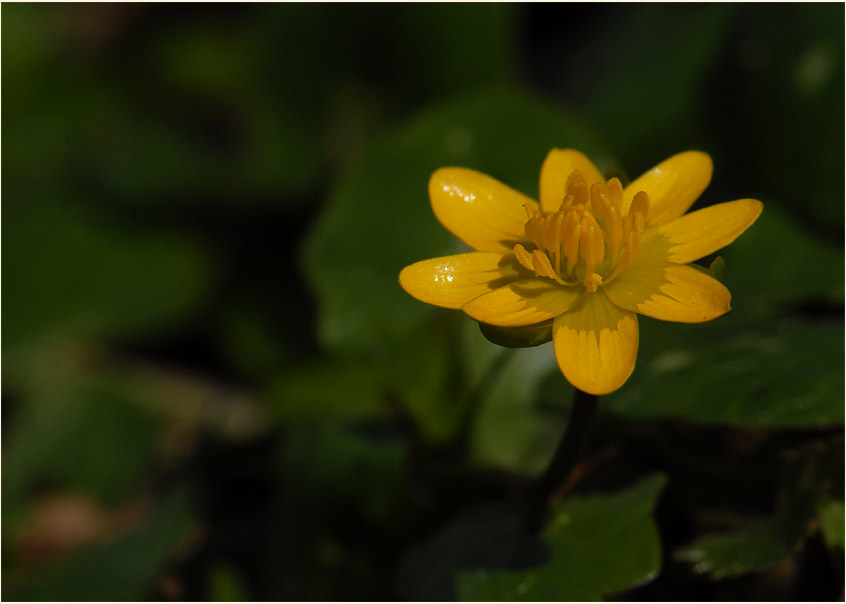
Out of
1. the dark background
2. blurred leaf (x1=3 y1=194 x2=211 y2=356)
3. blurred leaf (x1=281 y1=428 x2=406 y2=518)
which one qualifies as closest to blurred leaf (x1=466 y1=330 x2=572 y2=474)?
the dark background

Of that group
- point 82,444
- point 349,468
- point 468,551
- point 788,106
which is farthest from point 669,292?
point 82,444

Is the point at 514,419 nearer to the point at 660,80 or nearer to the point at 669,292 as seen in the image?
the point at 669,292

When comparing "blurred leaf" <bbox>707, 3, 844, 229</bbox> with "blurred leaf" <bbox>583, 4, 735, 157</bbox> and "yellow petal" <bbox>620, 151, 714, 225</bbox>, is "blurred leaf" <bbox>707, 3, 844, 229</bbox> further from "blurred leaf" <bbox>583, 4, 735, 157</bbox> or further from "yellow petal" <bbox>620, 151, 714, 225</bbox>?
"yellow petal" <bbox>620, 151, 714, 225</bbox>

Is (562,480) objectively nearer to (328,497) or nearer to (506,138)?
(328,497)

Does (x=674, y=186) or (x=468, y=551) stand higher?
(x=674, y=186)

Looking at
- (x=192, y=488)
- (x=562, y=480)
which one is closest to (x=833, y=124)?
(x=562, y=480)

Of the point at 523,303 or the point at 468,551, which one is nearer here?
the point at 523,303

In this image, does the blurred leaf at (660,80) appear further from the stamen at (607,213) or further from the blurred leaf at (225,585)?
the blurred leaf at (225,585)

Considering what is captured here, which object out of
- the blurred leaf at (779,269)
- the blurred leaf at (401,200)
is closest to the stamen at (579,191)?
the blurred leaf at (779,269)
